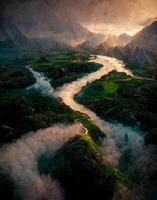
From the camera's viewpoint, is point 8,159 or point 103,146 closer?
point 8,159

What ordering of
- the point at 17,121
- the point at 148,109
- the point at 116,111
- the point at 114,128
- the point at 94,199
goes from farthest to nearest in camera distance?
1. the point at 148,109
2. the point at 116,111
3. the point at 114,128
4. the point at 17,121
5. the point at 94,199

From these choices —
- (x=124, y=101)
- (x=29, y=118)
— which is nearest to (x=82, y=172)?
(x=29, y=118)

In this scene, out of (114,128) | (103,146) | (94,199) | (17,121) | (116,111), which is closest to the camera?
(94,199)

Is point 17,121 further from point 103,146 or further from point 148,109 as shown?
point 148,109

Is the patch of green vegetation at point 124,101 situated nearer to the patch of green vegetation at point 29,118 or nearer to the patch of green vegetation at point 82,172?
the patch of green vegetation at point 29,118

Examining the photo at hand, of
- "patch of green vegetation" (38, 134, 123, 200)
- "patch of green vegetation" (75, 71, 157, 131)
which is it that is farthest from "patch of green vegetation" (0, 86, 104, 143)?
"patch of green vegetation" (38, 134, 123, 200)

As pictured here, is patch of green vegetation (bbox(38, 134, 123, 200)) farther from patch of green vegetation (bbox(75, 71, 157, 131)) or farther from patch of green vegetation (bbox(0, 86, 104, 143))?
patch of green vegetation (bbox(75, 71, 157, 131))

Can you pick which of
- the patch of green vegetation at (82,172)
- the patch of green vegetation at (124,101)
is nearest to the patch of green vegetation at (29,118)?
the patch of green vegetation at (124,101)

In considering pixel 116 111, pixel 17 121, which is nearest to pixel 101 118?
pixel 116 111
